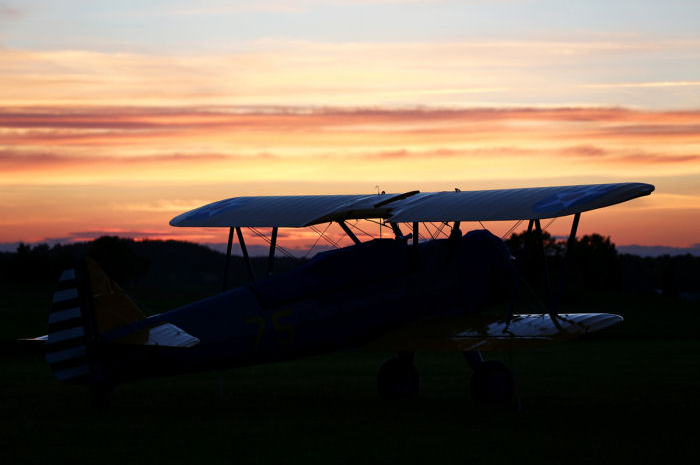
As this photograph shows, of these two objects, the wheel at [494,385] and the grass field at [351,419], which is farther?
the wheel at [494,385]

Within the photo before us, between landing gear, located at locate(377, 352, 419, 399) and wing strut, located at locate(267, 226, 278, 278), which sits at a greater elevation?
wing strut, located at locate(267, 226, 278, 278)

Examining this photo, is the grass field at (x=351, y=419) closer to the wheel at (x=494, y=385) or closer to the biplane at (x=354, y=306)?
the wheel at (x=494, y=385)

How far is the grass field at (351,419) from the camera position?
10.9 meters

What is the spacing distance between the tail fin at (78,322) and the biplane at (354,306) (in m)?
0.01

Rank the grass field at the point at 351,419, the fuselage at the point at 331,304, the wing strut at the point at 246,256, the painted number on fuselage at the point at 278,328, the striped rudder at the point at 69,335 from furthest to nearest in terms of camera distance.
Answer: the wing strut at the point at 246,256 → the painted number on fuselage at the point at 278,328 → the fuselage at the point at 331,304 → the striped rudder at the point at 69,335 → the grass field at the point at 351,419

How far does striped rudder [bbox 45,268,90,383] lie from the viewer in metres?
13.6

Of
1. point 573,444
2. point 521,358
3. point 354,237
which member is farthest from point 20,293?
point 573,444

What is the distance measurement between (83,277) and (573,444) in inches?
270

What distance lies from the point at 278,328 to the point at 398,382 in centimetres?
296

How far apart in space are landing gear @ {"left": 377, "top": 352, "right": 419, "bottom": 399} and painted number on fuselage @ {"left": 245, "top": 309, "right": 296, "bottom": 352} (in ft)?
8.33

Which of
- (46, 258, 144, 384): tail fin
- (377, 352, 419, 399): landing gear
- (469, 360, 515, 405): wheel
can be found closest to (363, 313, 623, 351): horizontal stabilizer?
(469, 360, 515, 405): wheel

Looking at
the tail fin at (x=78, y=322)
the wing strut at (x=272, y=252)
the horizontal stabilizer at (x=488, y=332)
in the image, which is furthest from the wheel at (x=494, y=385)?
the tail fin at (x=78, y=322)

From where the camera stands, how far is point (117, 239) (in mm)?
142250

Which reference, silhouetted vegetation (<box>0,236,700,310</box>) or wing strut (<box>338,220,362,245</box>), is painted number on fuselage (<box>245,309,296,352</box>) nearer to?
wing strut (<box>338,220,362,245</box>)
